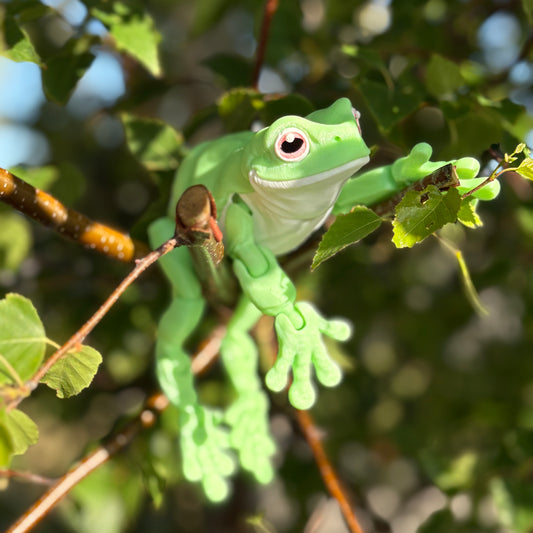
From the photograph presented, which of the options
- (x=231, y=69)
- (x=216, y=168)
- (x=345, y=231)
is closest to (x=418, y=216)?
(x=345, y=231)

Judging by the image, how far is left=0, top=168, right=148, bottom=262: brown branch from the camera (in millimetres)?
384

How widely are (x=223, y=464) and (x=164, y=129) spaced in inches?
11.2

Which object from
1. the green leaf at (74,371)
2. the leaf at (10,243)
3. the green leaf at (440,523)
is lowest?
the green leaf at (440,523)

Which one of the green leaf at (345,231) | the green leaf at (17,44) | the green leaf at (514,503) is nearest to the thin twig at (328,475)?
the green leaf at (514,503)

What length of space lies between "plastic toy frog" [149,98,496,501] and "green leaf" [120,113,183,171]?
95mm

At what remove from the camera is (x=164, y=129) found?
0.53m

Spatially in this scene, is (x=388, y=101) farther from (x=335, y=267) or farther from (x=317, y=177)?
(x=335, y=267)

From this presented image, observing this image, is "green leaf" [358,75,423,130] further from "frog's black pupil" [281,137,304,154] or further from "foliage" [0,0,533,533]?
"frog's black pupil" [281,137,304,154]

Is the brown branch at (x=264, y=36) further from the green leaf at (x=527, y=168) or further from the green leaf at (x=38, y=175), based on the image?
the green leaf at (x=527, y=168)

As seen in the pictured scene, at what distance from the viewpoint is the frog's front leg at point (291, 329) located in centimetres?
34

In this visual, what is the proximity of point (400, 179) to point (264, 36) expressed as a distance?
26 centimetres

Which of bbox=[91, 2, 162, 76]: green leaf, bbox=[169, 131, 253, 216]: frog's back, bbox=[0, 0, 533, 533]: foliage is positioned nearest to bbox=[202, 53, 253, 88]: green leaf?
bbox=[0, 0, 533, 533]: foliage

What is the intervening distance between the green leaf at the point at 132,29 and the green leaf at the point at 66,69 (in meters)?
0.03

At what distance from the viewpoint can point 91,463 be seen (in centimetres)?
48
